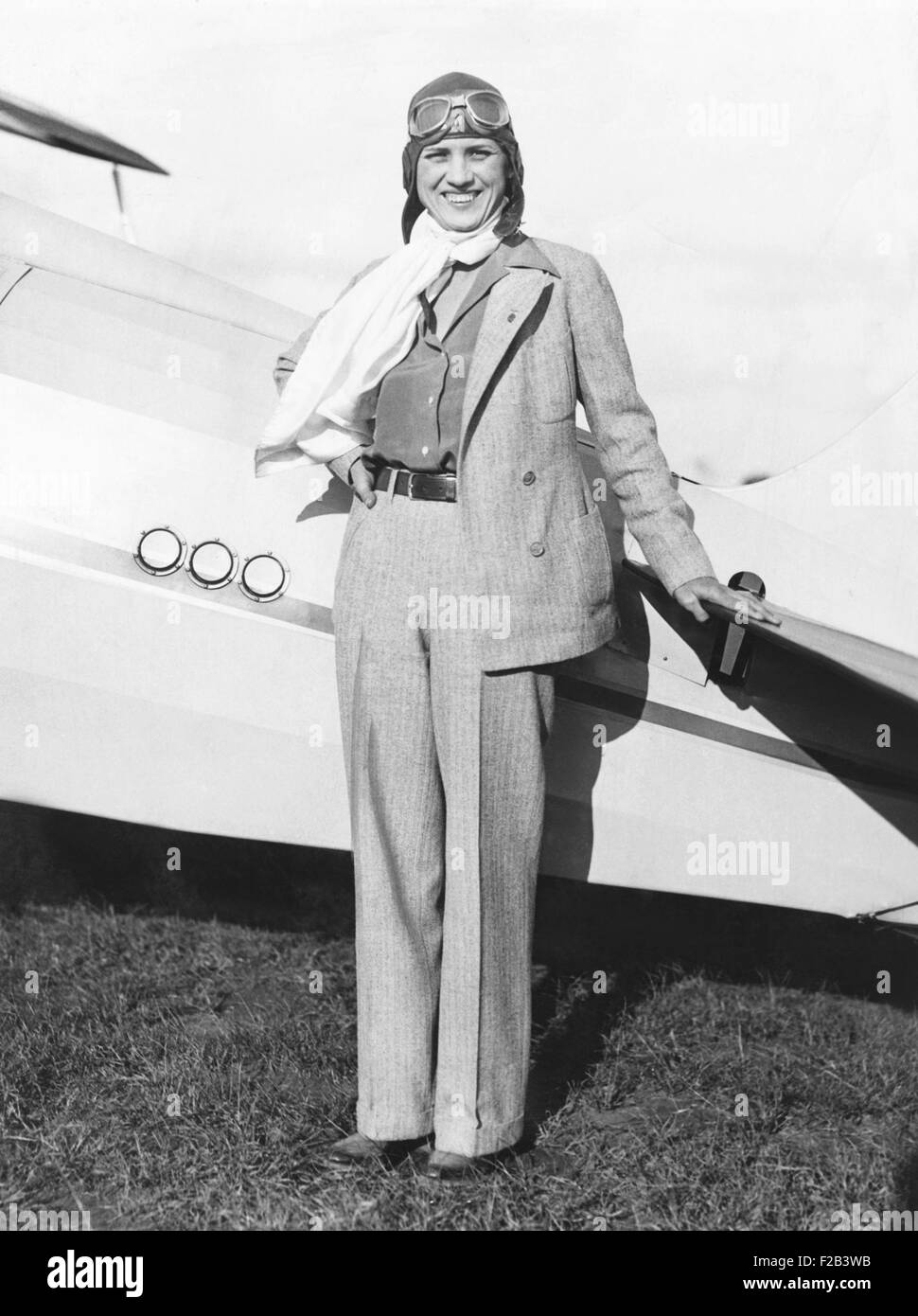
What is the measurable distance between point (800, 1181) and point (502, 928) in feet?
2.82

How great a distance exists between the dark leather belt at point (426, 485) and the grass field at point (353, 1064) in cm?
132

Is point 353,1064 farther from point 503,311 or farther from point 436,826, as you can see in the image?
point 503,311

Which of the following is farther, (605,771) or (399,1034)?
(605,771)

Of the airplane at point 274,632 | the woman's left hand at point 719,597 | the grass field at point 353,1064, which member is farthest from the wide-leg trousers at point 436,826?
the airplane at point 274,632

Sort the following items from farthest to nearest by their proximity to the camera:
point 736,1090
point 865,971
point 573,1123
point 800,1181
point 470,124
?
1. point 865,971
2. point 736,1090
3. point 573,1123
4. point 800,1181
5. point 470,124

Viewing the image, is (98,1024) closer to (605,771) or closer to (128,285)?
(605,771)

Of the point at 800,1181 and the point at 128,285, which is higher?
the point at 128,285

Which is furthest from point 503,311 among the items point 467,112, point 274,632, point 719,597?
point 274,632

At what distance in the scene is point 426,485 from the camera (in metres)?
2.44

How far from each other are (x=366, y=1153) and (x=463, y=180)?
6.21 feet

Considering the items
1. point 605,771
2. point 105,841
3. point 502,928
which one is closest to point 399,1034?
point 502,928

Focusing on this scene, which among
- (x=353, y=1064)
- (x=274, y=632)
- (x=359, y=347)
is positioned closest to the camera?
(x=359, y=347)

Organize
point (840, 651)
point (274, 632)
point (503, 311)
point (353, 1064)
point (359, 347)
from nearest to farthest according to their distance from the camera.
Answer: point (503, 311), point (359, 347), point (840, 651), point (274, 632), point (353, 1064)

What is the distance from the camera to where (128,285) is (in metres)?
3.02
